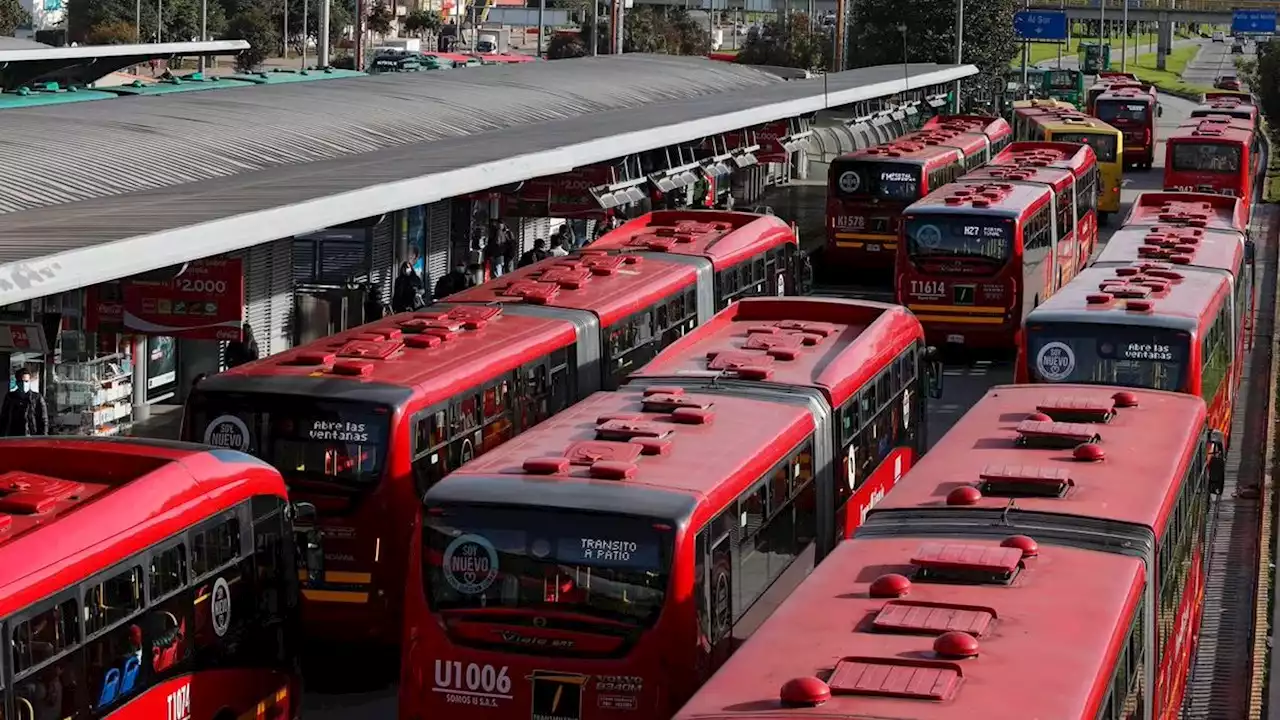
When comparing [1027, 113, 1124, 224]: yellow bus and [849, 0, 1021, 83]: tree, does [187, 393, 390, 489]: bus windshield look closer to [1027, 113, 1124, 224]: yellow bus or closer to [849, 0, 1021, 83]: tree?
[1027, 113, 1124, 224]: yellow bus

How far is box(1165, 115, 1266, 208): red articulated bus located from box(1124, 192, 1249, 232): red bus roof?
13106 mm

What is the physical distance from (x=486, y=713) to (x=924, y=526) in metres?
2.66

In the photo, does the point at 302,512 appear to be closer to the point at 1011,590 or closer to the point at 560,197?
the point at 1011,590

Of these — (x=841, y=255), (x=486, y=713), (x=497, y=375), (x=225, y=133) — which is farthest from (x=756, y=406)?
(x=841, y=255)

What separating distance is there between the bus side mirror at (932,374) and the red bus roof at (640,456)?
4983 millimetres

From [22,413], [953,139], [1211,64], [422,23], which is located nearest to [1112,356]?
[22,413]

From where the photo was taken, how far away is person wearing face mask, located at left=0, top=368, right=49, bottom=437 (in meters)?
18.3

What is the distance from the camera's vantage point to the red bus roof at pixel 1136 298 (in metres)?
18.1

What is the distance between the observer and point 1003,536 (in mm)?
10766

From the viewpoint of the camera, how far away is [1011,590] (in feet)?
32.2

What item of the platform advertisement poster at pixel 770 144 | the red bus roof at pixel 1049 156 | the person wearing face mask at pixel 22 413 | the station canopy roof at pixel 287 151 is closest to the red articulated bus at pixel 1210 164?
the red bus roof at pixel 1049 156

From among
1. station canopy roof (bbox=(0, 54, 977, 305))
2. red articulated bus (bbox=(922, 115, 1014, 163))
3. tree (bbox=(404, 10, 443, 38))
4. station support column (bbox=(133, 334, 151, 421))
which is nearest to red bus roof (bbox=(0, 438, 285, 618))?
station canopy roof (bbox=(0, 54, 977, 305))

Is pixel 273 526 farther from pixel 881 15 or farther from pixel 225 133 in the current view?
pixel 881 15

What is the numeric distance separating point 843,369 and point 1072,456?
332 cm
